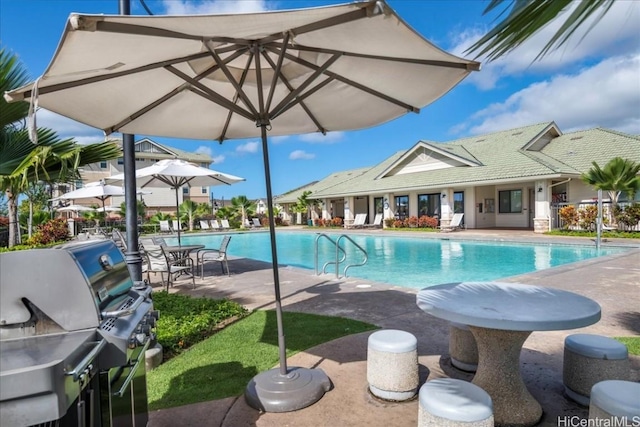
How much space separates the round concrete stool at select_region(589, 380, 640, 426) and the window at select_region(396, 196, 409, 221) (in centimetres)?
2606

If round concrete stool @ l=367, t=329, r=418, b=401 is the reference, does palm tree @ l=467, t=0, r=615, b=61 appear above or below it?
above

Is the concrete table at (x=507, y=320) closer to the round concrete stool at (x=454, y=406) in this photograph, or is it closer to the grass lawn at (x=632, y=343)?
the round concrete stool at (x=454, y=406)

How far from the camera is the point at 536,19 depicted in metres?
1.04

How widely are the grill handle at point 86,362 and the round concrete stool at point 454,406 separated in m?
1.82

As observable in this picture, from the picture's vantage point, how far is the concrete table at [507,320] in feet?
7.89

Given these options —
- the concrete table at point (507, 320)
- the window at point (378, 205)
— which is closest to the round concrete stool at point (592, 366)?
the concrete table at point (507, 320)

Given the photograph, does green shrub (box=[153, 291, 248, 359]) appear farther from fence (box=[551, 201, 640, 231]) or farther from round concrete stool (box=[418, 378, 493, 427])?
fence (box=[551, 201, 640, 231])

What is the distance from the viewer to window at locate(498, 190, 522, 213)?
23312 millimetres

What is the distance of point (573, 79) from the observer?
3.03 metres

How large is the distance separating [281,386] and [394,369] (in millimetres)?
976

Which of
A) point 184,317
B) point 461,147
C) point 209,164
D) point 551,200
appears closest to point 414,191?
point 461,147

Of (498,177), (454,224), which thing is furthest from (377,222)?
(498,177)

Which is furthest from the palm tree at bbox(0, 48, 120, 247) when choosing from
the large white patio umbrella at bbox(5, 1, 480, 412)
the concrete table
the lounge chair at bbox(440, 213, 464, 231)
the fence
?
the fence

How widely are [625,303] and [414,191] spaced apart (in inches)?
808
